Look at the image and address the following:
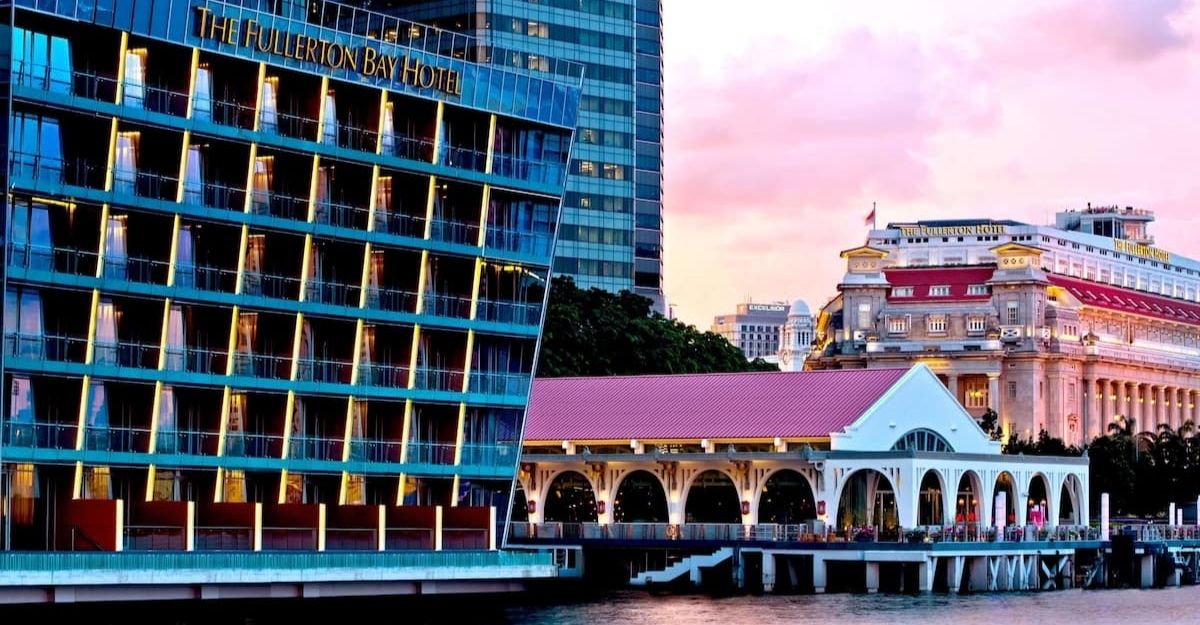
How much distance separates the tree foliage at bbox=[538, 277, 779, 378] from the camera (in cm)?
15775

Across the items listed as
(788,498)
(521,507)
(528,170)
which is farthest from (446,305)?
(788,498)

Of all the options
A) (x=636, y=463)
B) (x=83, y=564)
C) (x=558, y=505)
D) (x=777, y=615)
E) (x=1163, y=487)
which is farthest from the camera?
(x=1163, y=487)

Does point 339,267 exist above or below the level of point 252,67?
below

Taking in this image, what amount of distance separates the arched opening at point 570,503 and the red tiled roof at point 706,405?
4373 mm

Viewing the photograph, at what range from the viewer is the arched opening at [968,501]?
125m

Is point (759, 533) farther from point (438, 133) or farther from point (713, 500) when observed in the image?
point (438, 133)

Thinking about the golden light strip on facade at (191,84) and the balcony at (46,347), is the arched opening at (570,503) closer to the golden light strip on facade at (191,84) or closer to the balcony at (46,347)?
the golden light strip on facade at (191,84)

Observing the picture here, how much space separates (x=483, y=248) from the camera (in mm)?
87125

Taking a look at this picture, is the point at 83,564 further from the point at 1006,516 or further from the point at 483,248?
the point at 1006,516

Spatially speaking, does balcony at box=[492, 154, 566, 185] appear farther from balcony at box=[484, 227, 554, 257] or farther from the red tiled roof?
the red tiled roof

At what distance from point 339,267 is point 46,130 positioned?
13.4 meters

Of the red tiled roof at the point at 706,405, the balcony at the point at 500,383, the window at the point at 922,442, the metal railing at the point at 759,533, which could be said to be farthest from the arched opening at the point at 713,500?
the balcony at the point at 500,383

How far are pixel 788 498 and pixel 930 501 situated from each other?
32.4 ft

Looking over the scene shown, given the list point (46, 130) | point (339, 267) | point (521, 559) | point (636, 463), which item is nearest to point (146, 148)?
point (46, 130)
